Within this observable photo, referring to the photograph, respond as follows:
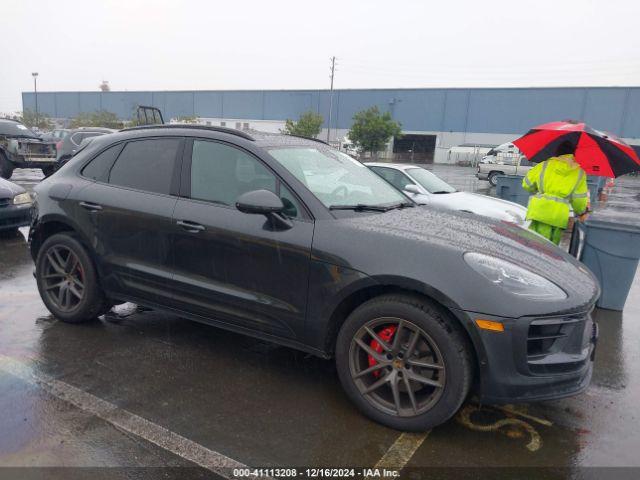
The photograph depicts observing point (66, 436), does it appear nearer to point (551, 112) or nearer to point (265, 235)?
point (265, 235)

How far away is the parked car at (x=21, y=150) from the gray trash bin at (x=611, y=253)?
15.5 meters

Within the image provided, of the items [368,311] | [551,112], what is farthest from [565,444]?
[551,112]

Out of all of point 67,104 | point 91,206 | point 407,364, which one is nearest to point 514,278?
point 407,364

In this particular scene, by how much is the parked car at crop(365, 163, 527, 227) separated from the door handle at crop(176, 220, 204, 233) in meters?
4.80

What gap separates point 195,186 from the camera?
3578 mm

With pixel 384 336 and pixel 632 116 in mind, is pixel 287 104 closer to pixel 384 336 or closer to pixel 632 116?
pixel 632 116

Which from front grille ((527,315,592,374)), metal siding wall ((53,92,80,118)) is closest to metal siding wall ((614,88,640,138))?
front grille ((527,315,592,374))

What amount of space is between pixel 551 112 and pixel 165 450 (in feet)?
187

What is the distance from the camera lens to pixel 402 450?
2.70 metres

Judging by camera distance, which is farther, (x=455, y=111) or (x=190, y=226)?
(x=455, y=111)

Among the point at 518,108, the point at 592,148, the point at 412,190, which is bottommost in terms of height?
the point at 412,190

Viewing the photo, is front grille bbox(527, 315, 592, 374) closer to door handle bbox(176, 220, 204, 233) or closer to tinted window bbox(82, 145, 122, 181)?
door handle bbox(176, 220, 204, 233)

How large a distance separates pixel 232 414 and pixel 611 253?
4480 mm

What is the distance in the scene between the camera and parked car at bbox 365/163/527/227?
7855mm
